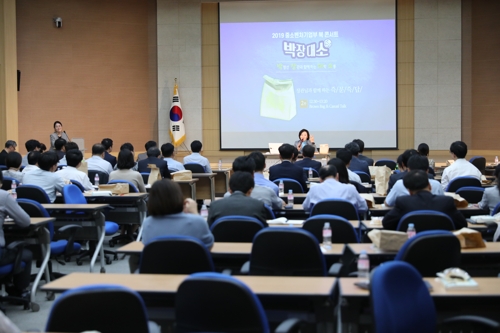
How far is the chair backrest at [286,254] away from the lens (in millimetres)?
3732

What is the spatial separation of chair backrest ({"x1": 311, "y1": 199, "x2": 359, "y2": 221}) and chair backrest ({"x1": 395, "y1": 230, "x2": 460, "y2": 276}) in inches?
73.1

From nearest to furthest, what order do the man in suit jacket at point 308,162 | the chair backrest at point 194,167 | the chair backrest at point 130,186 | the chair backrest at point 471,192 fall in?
1. the chair backrest at point 471,192
2. the chair backrest at point 130,186
3. the man in suit jacket at point 308,162
4. the chair backrest at point 194,167

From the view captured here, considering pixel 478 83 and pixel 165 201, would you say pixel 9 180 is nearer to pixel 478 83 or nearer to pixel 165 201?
pixel 165 201

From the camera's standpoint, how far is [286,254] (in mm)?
3787

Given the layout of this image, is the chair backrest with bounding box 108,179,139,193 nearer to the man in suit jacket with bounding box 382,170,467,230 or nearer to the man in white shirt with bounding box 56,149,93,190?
the man in white shirt with bounding box 56,149,93,190

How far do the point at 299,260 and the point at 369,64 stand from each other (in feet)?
36.2

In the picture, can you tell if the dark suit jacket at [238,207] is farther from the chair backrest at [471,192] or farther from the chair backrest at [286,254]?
the chair backrest at [471,192]

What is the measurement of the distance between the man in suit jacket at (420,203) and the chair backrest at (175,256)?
5.88ft

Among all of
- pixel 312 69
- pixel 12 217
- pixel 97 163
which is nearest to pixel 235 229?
pixel 12 217

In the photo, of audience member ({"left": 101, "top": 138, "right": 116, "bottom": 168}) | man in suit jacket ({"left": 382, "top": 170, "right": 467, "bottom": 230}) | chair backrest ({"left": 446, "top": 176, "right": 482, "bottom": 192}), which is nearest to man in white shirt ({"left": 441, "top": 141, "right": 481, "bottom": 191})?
chair backrest ({"left": 446, "top": 176, "right": 482, "bottom": 192})

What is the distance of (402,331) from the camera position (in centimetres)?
274

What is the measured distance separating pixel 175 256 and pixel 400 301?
Result: 1330mm

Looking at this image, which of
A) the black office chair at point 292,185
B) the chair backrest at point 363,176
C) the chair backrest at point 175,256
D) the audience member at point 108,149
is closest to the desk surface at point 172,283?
the chair backrest at point 175,256

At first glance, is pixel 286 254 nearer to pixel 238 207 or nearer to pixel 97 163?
pixel 238 207
